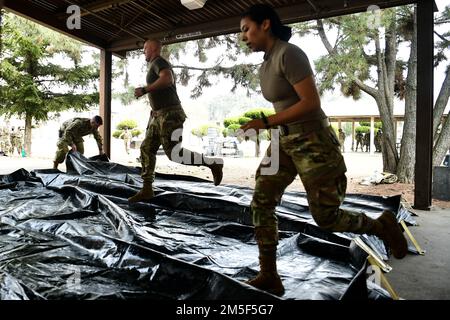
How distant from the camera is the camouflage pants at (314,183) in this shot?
168cm

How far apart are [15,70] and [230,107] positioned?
31.1m

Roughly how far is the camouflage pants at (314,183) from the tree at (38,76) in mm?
15058

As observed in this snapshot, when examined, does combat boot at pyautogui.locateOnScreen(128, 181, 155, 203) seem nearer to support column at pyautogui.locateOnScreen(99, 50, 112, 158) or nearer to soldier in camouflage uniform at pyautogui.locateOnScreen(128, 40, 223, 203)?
soldier in camouflage uniform at pyautogui.locateOnScreen(128, 40, 223, 203)

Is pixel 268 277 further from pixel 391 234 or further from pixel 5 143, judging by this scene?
pixel 5 143

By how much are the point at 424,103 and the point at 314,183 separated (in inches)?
A: 144

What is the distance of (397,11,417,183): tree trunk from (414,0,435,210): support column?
2.97 meters

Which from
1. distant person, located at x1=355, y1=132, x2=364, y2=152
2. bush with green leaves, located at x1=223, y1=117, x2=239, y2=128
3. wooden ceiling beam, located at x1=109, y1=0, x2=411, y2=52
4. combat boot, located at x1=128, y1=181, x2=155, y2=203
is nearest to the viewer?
combat boot, located at x1=128, y1=181, x2=155, y2=203

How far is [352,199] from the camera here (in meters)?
3.80

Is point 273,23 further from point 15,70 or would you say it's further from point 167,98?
point 15,70

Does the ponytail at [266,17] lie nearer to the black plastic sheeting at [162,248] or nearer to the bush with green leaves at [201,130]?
the black plastic sheeting at [162,248]

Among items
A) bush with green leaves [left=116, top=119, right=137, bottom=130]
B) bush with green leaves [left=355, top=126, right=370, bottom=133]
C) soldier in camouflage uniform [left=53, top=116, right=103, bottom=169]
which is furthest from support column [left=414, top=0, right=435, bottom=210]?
bush with green leaves [left=355, top=126, right=370, bottom=133]

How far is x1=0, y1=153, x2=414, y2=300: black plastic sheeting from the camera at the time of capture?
1752 mm

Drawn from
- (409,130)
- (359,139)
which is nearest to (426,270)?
(409,130)
